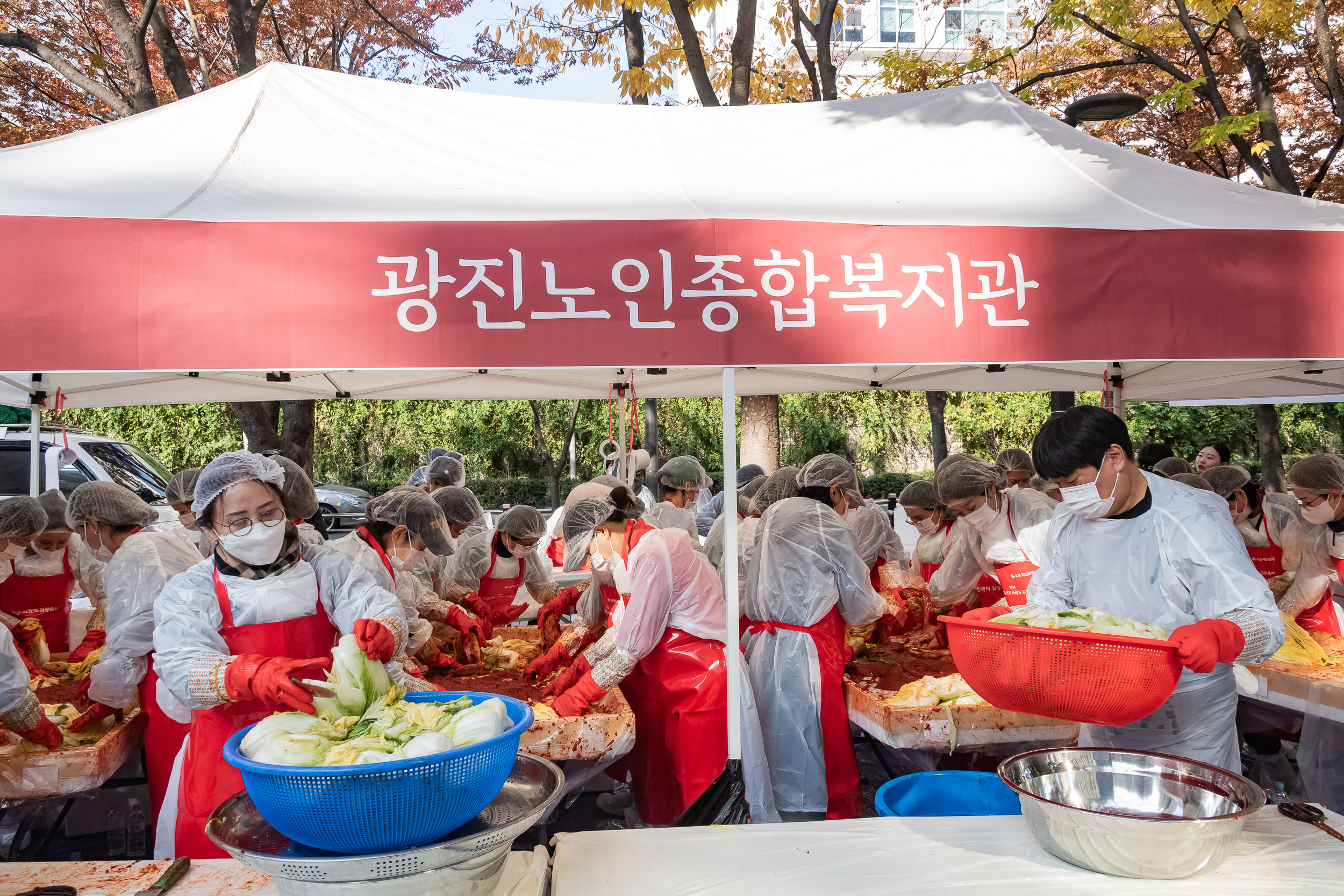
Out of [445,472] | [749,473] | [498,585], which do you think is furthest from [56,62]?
[749,473]

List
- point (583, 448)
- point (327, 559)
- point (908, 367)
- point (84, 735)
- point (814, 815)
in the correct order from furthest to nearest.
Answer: point (583, 448)
point (908, 367)
point (814, 815)
point (84, 735)
point (327, 559)

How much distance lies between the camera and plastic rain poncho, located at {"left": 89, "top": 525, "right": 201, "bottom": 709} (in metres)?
3.46

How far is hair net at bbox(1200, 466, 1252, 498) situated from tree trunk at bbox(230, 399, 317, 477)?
6.58 m

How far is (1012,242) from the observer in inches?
109

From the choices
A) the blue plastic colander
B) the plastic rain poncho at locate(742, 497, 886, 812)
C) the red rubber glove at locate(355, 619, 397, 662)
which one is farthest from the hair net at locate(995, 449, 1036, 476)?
the blue plastic colander

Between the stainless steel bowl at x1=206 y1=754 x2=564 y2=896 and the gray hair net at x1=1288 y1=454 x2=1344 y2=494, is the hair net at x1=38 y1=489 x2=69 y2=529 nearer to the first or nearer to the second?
the stainless steel bowl at x1=206 y1=754 x2=564 y2=896

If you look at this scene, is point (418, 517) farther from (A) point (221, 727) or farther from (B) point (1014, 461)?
(B) point (1014, 461)

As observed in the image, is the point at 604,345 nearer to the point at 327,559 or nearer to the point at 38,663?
the point at 327,559

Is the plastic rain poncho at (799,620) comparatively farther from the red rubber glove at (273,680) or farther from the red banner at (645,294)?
the red rubber glove at (273,680)

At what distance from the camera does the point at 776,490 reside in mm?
4852

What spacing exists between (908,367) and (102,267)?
16.3 feet

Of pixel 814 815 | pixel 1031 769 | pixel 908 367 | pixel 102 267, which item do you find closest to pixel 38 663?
pixel 102 267

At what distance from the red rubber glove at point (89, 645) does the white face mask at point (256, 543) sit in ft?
7.61

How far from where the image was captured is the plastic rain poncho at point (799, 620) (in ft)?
13.0
